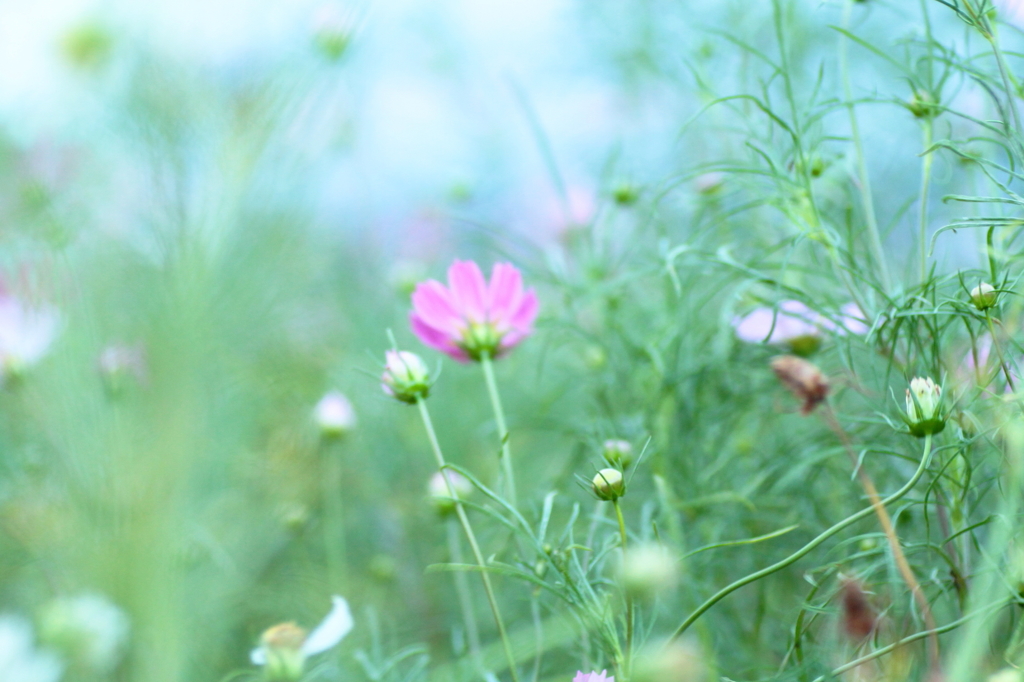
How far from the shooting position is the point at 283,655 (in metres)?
0.31

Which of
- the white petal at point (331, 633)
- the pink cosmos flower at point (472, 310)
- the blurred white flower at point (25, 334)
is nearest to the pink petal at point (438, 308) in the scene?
the pink cosmos flower at point (472, 310)

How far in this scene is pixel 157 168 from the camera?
0.50 meters

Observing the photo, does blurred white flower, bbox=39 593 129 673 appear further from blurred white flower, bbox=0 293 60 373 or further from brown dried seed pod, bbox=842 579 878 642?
brown dried seed pod, bbox=842 579 878 642

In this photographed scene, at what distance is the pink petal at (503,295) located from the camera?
0.38 metres

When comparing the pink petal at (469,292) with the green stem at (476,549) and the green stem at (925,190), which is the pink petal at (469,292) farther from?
the green stem at (925,190)

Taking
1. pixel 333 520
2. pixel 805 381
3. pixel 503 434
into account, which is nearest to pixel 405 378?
pixel 503 434

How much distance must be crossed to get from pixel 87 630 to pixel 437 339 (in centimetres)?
20

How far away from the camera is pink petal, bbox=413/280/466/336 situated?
37 cm

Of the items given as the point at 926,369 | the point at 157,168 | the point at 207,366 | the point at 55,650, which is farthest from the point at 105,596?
the point at 926,369

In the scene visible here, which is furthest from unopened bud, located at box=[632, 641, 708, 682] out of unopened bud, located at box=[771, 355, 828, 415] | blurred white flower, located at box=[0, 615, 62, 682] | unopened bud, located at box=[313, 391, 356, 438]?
unopened bud, located at box=[313, 391, 356, 438]

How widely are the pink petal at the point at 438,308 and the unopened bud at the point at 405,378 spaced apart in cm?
4

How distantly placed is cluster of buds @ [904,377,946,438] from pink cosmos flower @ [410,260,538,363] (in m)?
0.17

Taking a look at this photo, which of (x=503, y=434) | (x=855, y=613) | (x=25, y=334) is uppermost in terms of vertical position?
(x=25, y=334)

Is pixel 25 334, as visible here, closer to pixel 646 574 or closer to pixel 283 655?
pixel 283 655
